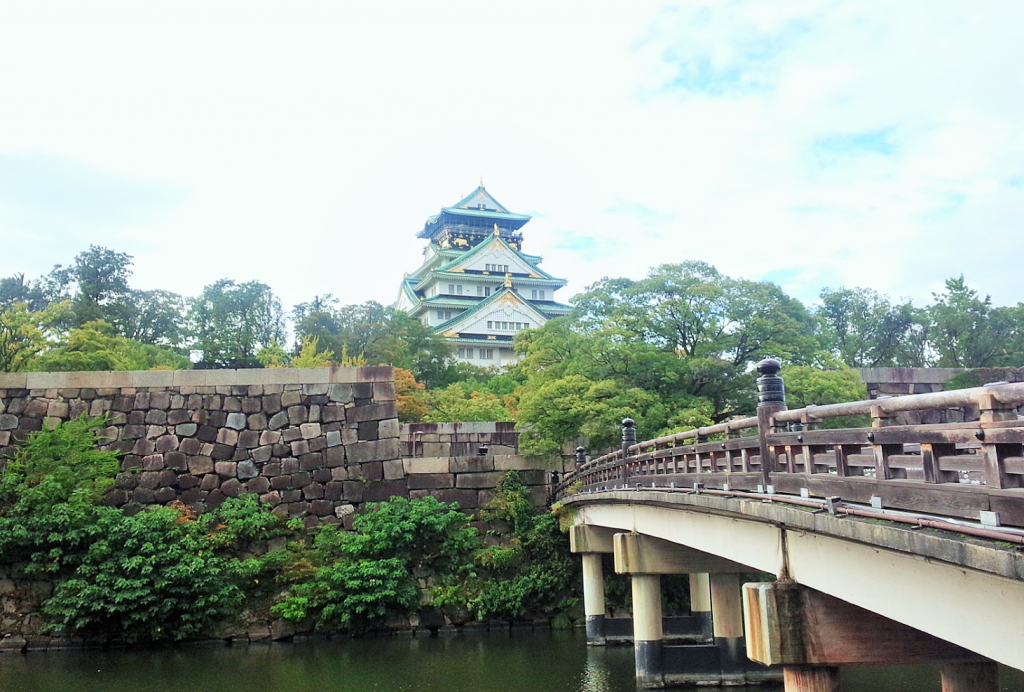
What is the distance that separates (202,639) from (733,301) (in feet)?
44.9

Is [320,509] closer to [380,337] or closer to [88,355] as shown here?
[88,355]

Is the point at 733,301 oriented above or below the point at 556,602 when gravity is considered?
above

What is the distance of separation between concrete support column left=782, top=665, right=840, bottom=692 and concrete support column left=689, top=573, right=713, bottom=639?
31.6 ft

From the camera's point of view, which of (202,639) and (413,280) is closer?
(202,639)

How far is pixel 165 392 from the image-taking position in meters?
20.2

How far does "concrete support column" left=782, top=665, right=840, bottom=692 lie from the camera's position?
272 inches


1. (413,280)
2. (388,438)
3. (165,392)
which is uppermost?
(413,280)

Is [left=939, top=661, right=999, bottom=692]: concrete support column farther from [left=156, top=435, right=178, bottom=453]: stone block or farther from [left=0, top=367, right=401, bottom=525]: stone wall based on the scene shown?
[left=156, top=435, right=178, bottom=453]: stone block

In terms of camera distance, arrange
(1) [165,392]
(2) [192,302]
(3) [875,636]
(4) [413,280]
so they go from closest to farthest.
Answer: (3) [875,636], (1) [165,392], (2) [192,302], (4) [413,280]

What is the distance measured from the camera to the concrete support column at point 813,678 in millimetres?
6914

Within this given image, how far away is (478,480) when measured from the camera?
805 inches

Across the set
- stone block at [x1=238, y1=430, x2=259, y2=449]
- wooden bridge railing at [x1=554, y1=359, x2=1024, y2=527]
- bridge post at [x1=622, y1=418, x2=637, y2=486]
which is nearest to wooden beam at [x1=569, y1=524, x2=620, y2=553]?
bridge post at [x1=622, y1=418, x2=637, y2=486]

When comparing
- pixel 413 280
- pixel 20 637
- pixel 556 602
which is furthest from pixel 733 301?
pixel 413 280

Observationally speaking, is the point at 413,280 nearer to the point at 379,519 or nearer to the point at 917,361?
the point at 917,361
